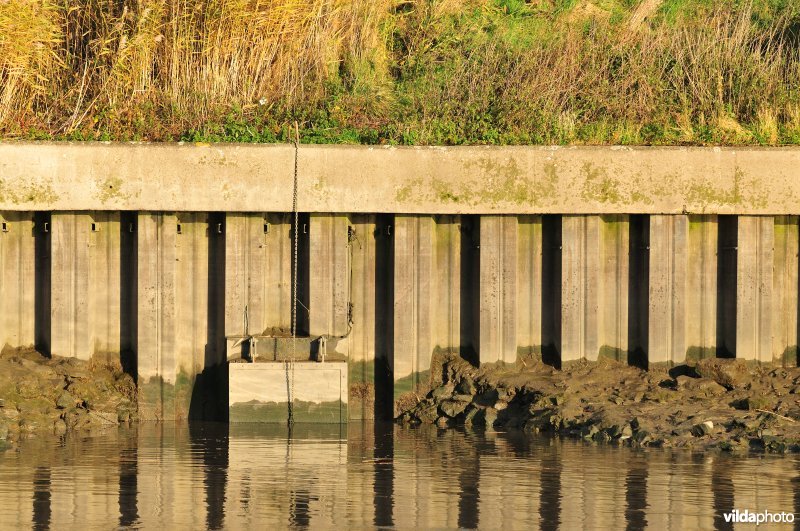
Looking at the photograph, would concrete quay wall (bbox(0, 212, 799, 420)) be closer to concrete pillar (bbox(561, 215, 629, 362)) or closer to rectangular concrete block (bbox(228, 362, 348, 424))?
concrete pillar (bbox(561, 215, 629, 362))

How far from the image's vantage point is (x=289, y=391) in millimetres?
14500

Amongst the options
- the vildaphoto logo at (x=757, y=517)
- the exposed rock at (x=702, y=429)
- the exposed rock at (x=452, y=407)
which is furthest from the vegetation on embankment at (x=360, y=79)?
the vildaphoto logo at (x=757, y=517)

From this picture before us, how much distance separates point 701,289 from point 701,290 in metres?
0.01

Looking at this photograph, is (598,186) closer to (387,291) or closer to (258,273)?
(387,291)

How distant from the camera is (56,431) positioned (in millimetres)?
14031

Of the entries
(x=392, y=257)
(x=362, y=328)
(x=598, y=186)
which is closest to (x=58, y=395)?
(x=362, y=328)

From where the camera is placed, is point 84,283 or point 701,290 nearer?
point 84,283

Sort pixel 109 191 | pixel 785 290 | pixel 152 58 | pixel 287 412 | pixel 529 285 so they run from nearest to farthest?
pixel 109 191 → pixel 287 412 → pixel 529 285 → pixel 785 290 → pixel 152 58

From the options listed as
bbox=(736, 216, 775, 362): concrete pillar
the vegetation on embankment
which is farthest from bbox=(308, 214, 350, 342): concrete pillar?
bbox=(736, 216, 775, 362): concrete pillar

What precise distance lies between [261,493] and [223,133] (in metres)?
5.37

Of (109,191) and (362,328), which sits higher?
(109,191)

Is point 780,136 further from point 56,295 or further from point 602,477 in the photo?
point 56,295

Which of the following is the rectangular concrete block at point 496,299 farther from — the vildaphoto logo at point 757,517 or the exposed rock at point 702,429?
the vildaphoto logo at point 757,517

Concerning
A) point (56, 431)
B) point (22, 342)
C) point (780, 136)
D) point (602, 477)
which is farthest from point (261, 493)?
point (780, 136)
